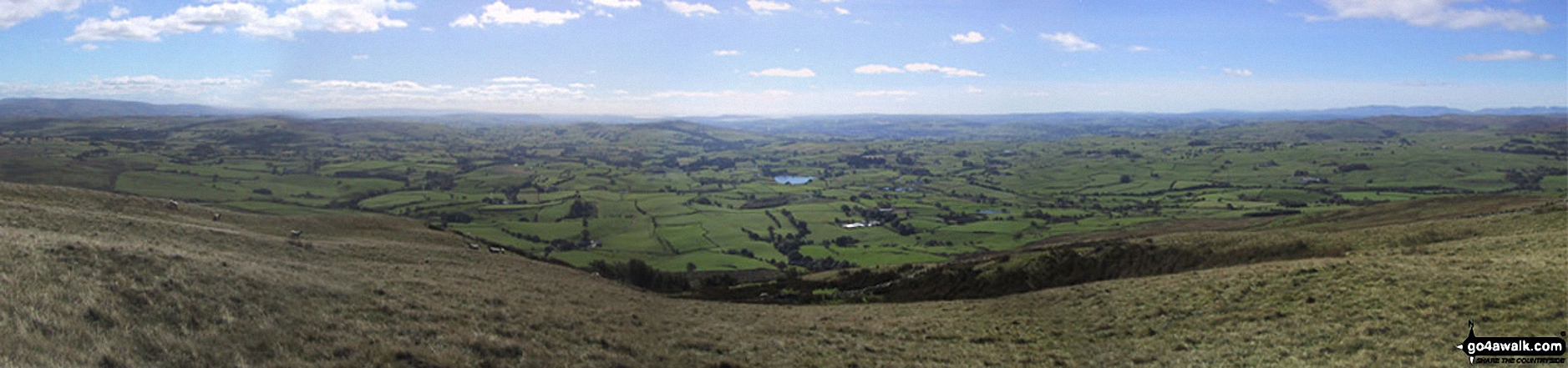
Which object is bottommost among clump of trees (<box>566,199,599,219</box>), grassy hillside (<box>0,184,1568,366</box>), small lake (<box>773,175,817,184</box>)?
small lake (<box>773,175,817,184</box>)

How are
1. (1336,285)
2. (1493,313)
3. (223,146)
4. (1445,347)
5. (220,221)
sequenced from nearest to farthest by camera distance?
(1445,347)
(1493,313)
(1336,285)
(220,221)
(223,146)

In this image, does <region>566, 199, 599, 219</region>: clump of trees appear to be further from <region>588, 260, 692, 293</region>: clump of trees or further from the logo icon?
the logo icon

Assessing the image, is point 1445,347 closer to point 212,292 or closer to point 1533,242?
point 1533,242

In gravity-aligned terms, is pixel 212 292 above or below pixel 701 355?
above

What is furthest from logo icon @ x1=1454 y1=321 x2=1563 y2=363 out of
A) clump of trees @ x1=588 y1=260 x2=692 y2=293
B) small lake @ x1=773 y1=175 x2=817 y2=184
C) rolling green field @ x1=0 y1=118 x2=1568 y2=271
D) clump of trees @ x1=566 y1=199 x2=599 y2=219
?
small lake @ x1=773 y1=175 x2=817 y2=184

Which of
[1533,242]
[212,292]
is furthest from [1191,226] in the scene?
[212,292]

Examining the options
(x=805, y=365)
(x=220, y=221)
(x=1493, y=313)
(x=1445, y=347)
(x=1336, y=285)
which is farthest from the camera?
(x=220, y=221)
